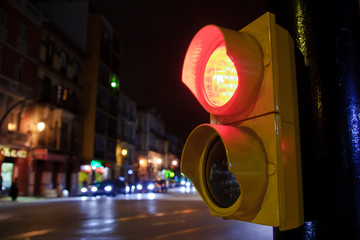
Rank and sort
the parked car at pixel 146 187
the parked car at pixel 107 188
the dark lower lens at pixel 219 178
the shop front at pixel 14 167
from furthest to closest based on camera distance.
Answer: the parked car at pixel 146 187, the parked car at pixel 107 188, the shop front at pixel 14 167, the dark lower lens at pixel 219 178

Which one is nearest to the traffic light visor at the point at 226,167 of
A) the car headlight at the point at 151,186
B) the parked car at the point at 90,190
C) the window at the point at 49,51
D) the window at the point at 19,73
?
the window at the point at 19,73

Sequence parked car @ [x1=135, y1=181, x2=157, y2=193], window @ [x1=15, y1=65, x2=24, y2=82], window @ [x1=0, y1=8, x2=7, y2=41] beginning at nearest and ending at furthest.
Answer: window @ [x1=0, y1=8, x2=7, y2=41]
window @ [x1=15, y1=65, x2=24, y2=82]
parked car @ [x1=135, y1=181, x2=157, y2=193]

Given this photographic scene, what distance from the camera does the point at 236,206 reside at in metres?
1.17

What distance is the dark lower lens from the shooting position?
131 centimetres

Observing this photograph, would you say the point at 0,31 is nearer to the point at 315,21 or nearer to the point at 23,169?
the point at 23,169

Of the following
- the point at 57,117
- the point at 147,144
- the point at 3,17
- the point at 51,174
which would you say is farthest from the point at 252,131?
the point at 147,144

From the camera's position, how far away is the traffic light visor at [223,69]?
123 cm

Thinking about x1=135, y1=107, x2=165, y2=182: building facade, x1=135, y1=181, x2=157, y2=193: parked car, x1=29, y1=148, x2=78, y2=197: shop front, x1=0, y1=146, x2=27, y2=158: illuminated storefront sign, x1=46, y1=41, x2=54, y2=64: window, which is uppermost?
x1=46, y1=41, x2=54, y2=64: window

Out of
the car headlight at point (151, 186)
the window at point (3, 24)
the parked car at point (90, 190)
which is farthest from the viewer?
the car headlight at point (151, 186)

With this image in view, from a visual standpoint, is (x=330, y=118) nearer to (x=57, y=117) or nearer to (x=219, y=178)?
(x=219, y=178)

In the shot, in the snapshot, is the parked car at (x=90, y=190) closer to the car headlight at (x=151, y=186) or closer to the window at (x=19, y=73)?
the window at (x=19, y=73)

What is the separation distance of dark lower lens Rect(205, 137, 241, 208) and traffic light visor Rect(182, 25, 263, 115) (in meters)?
0.18

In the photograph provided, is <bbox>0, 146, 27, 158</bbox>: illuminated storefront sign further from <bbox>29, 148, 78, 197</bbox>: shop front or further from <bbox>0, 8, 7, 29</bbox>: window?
<bbox>0, 8, 7, 29</bbox>: window

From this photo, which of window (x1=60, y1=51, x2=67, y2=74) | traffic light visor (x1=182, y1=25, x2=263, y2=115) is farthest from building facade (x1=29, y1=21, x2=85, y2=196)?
traffic light visor (x1=182, y1=25, x2=263, y2=115)
